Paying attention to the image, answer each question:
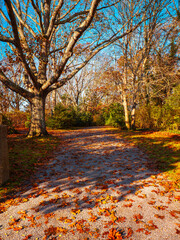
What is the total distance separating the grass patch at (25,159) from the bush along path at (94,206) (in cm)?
34

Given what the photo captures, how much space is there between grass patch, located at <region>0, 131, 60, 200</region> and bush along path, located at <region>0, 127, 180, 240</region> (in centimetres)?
34

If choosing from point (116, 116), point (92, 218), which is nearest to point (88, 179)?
point (92, 218)

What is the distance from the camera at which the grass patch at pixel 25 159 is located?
3.91 meters

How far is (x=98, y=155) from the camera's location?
678cm

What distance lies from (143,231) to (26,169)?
12.7 ft

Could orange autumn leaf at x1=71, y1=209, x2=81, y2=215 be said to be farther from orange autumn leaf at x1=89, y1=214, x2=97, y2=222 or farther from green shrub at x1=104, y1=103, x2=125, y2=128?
green shrub at x1=104, y1=103, x2=125, y2=128

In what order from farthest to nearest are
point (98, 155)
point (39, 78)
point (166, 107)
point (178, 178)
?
point (166, 107), point (39, 78), point (98, 155), point (178, 178)

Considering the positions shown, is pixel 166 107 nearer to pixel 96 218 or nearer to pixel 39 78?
pixel 39 78

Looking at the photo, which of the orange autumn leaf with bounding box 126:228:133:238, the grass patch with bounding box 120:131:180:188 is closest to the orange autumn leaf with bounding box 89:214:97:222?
the orange autumn leaf with bounding box 126:228:133:238

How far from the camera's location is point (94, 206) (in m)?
3.08

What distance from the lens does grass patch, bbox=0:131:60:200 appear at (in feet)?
12.8

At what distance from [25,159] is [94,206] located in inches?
146

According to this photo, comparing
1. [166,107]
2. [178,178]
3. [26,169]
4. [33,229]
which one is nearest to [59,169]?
[26,169]

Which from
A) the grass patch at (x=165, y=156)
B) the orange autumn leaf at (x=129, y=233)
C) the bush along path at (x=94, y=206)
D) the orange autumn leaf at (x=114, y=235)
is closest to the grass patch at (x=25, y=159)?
the bush along path at (x=94, y=206)
